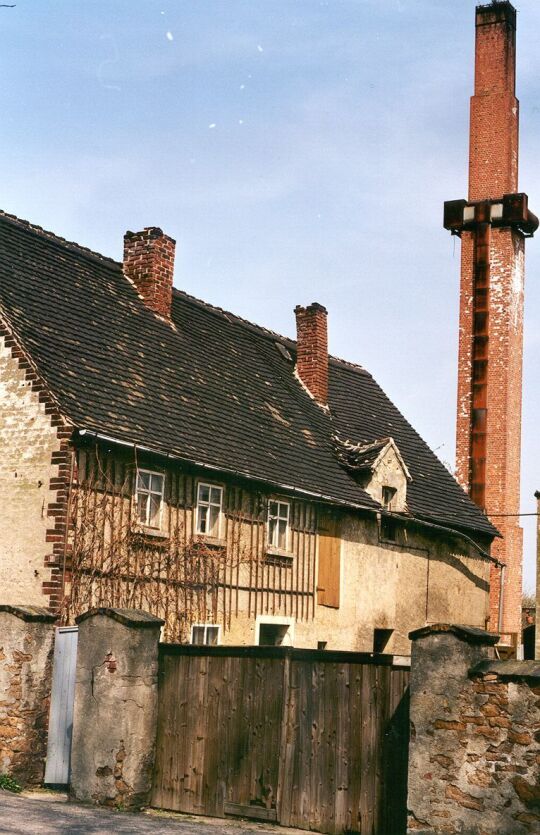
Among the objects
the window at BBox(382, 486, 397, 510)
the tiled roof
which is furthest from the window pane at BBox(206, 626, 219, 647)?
the window at BBox(382, 486, 397, 510)

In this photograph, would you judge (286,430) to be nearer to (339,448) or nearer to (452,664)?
(339,448)

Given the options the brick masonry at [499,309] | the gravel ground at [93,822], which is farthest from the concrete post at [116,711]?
the brick masonry at [499,309]

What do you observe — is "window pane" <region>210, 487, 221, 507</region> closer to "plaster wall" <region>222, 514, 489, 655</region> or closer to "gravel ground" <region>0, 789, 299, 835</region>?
"plaster wall" <region>222, 514, 489, 655</region>

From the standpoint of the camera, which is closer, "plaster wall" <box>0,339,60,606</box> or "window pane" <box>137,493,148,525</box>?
"plaster wall" <box>0,339,60,606</box>

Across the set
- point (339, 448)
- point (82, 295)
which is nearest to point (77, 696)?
point (82, 295)

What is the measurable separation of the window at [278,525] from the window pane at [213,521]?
1654 millimetres

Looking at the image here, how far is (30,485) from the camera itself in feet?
55.7

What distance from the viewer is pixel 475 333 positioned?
111 feet

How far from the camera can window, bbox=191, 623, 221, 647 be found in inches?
742

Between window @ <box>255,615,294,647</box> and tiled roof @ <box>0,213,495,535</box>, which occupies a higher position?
tiled roof @ <box>0,213,495,535</box>

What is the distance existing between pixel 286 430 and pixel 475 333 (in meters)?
11.8

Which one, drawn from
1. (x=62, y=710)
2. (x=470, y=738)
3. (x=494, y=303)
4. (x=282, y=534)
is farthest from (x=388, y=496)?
(x=470, y=738)

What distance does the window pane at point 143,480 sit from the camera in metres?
17.9

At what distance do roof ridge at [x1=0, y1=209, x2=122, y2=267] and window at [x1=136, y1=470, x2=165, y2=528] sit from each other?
250 inches
